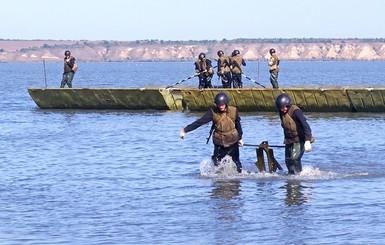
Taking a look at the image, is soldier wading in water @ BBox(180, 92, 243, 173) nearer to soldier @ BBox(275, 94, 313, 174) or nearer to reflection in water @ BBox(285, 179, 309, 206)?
soldier @ BBox(275, 94, 313, 174)

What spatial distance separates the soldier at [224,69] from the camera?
36969 mm

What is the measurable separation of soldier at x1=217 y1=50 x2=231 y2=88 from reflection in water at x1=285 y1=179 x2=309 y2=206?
18159mm

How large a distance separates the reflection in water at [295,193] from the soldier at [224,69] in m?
18.2

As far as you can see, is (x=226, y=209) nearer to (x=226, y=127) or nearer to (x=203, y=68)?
(x=226, y=127)

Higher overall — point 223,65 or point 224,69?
point 223,65

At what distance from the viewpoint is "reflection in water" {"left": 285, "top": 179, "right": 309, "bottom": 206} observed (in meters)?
16.8

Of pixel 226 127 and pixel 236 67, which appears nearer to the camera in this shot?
pixel 226 127

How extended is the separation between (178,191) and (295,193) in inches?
Result: 81.9

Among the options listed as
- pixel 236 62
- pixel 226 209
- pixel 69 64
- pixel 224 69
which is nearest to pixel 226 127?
pixel 226 209

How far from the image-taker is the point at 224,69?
37.3 m

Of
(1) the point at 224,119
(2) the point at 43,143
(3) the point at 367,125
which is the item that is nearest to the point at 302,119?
(1) the point at 224,119

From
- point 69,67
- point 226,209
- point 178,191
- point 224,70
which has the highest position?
point 69,67

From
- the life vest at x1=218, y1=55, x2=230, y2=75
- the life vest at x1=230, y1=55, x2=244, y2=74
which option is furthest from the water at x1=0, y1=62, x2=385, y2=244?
the life vest at x1=218, y1=55, x2=230, y2=75

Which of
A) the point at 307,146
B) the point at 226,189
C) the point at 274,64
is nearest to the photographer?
the point at 307,146
